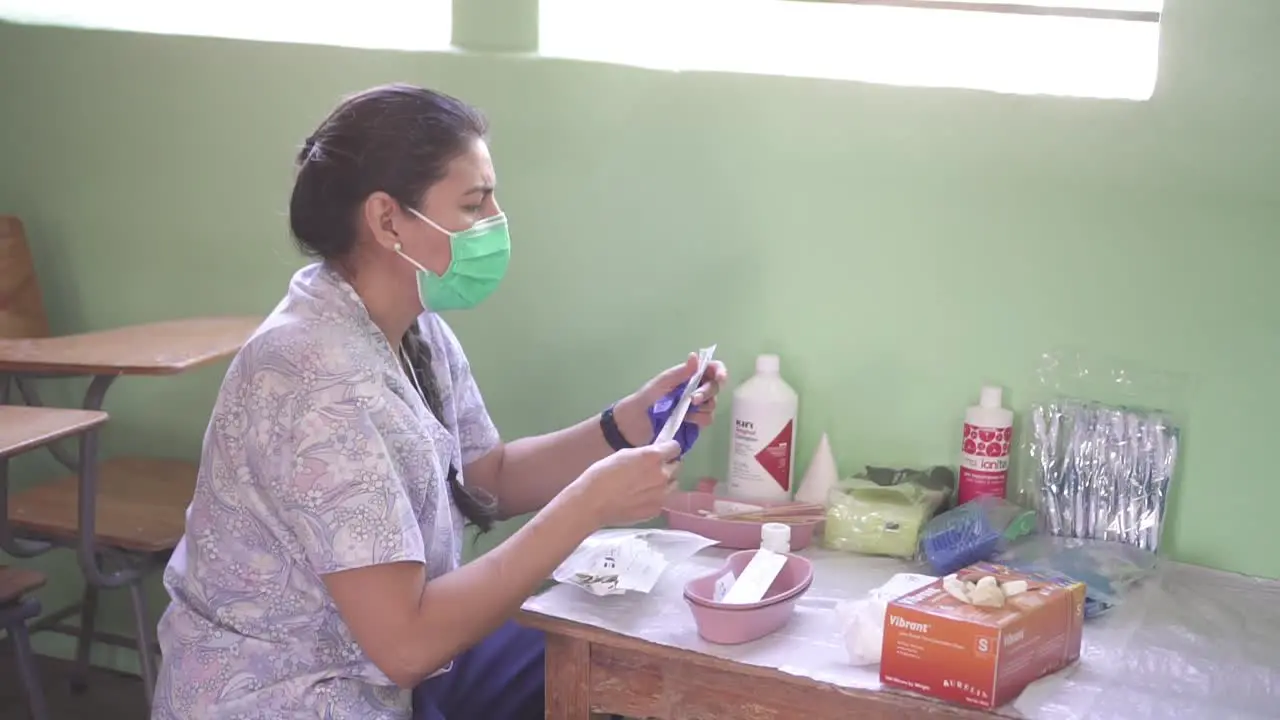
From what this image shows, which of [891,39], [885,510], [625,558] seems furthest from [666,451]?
[891,39]

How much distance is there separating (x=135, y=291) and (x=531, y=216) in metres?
0.89

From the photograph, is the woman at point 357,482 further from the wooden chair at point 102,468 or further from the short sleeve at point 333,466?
the wooden chair at point 102,468

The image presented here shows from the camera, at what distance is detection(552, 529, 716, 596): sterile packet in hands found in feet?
5.21

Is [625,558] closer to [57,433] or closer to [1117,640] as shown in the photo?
[1117,640]

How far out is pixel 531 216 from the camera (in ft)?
6.94

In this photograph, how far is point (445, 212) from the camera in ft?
5.12

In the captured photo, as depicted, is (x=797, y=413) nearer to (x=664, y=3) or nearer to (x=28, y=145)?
(x=664, y=3)

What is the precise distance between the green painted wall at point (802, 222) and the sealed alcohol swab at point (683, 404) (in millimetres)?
262

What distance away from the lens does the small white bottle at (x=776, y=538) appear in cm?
163

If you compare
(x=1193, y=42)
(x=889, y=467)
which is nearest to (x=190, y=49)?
(x=889, y=467)

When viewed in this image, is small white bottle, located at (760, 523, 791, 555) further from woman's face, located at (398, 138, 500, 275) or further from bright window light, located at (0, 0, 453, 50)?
bright window light, located at (0, 0, 453, 50)

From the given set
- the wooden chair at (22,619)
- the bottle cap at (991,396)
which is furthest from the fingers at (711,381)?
the wooden chair at (22,619)

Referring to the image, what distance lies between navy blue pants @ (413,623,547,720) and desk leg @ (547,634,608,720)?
22 cm

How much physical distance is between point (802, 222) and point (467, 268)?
580 mm
